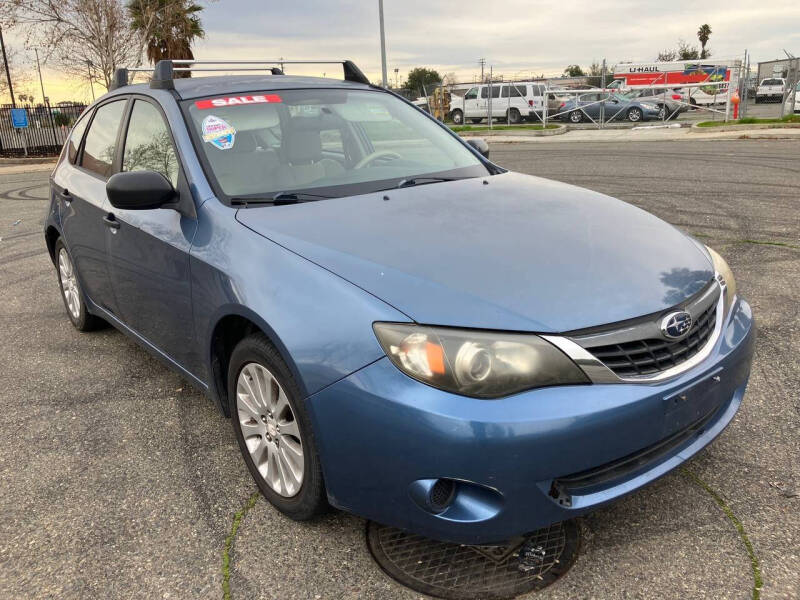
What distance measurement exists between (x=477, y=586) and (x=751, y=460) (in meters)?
1.38

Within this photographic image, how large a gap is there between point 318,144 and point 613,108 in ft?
84.1

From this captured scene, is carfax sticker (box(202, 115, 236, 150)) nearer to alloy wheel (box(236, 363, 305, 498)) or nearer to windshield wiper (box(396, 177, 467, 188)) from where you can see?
windshield wiper (box(396, 177, 467, 188))

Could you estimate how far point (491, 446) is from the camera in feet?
6.33

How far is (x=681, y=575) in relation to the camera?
2.21m

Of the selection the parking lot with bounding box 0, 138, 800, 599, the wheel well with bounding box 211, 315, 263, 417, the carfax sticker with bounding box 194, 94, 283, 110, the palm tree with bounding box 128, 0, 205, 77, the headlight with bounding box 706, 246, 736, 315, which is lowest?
the parking lot with bounding box 0, 138, 800, 599

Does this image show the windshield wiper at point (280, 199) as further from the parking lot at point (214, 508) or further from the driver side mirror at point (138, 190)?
the parking lot at point (214, 508)

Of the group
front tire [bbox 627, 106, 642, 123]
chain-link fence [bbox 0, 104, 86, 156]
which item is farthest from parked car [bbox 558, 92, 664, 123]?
chain-link fence [bbox 0, 104, 86, 156]

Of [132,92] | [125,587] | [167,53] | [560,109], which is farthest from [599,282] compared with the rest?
[167,53]

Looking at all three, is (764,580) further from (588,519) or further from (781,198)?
(781,198)

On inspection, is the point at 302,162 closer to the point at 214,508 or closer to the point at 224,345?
the point at 224,345

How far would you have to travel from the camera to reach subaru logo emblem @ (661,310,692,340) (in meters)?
2.19

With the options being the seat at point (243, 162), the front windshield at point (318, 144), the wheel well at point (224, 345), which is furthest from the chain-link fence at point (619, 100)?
the wheel well at point (224, 345)

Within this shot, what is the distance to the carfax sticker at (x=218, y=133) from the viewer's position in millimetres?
3146

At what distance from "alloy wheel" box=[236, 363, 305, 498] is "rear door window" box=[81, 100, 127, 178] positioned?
188 cm
